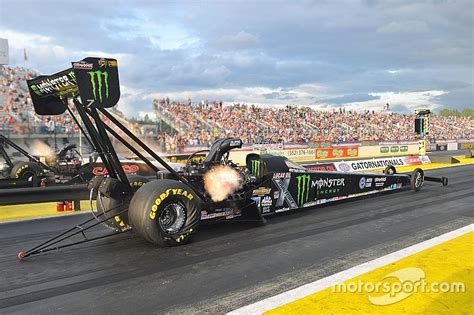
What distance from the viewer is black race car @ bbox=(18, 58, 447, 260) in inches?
220

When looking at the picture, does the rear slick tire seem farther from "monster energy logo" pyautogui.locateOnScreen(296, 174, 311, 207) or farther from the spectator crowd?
the spectator crowd

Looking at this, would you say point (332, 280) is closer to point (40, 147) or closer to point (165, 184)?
point (165, 184)

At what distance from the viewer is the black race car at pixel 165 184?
18.4 feet

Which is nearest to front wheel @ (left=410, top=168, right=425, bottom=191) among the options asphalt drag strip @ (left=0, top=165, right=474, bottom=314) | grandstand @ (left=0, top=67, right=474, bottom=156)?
asphalt drag strip @ (left=0, top=165, right=474, bottom=314)

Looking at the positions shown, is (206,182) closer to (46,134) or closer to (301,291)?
(301,291)

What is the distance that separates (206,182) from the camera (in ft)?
23.1

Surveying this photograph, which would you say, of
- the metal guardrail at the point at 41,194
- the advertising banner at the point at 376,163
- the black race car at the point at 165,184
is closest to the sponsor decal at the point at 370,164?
the advertising banner at the point at 376,163

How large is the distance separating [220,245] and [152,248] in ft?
3.47

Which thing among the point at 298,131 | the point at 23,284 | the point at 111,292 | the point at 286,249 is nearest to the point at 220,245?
the point at 286,249

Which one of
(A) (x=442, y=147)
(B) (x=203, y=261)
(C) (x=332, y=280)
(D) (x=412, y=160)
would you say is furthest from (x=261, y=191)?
(A) (x=442, y=147)

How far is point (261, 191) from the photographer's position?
7.69m

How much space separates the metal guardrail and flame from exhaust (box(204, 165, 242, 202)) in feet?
12.6

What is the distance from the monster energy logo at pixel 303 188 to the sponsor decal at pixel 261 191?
0.89 meters

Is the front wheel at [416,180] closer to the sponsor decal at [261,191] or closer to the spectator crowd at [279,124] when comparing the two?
the sponsor decal at [261,191]
